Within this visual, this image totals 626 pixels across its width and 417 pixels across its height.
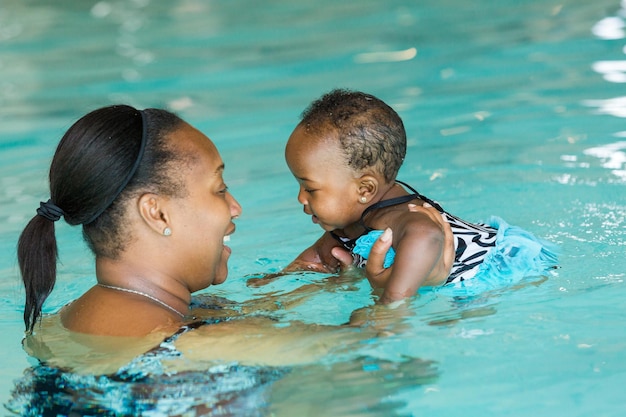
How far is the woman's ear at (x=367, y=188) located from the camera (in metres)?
3.73

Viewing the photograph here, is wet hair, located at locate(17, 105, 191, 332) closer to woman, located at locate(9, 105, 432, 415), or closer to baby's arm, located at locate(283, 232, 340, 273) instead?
woman, located at locate(9, 105, 432, 415)

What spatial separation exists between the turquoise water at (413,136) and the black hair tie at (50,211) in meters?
0.66

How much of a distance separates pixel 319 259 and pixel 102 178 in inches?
64.1

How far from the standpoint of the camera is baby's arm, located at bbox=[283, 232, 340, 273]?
13.5ft

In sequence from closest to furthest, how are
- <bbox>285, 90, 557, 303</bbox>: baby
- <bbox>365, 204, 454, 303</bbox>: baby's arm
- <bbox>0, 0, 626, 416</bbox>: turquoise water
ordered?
<bbox>0, 0, 626, 416</bbox>: turquoise water < <bbox>365, 204, 454, 303</bbox>: baby's arm < <bbox>285, 90, 557, 303</bbox>: baby

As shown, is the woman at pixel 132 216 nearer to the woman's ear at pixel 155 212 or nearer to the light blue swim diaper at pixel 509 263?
the woman's ear at pixel 155 212

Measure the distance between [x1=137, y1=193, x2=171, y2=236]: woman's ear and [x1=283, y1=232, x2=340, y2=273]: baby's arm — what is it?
4.53 ft

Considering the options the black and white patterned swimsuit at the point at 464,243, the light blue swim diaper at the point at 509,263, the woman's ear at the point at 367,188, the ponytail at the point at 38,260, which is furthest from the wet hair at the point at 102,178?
the light blue swim diaper at the point at 509,263

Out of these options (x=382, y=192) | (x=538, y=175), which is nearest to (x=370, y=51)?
(x=538, y=175)

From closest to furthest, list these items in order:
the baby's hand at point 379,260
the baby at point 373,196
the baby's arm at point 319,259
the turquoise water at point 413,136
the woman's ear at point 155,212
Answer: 1. the woman's ear at point 155,212
2. the turquoise water at point 413,136
3. the baby's hand at point 379,260
4. the baby at point 373,196
5. the baby's arm at point 319,259

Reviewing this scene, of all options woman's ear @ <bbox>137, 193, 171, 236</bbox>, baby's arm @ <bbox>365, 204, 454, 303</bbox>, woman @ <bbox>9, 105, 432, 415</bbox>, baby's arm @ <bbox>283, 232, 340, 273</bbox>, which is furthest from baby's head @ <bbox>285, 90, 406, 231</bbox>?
woman's ear @ <bbox>137, 193, 171, 236</bbox>

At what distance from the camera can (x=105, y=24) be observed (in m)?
11.4

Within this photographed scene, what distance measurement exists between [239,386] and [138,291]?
45 cm

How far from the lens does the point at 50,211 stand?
9.24ft
